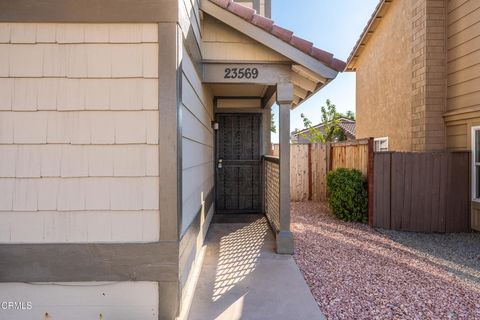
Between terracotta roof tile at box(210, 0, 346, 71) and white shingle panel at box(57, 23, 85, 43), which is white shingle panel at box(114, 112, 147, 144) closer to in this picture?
white shingle panel at box(57, 23, 85, 43)

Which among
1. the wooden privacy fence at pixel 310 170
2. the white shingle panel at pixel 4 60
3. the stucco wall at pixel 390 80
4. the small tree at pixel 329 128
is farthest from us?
the small tree at pixel 329 128

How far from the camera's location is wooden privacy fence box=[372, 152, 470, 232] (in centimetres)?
542

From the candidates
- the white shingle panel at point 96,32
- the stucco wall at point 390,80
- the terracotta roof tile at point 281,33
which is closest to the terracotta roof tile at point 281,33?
the terracotta roof tile at point 281,33

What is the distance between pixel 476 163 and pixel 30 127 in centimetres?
669

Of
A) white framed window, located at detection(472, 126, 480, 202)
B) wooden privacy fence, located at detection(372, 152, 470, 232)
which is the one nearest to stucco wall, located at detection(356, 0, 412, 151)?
wooden privacy fence, located at detection(372, 152, 470, 232)

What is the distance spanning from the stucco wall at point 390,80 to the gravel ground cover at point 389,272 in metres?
2.71

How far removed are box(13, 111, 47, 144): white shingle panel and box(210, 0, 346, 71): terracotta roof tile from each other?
8.02 feet

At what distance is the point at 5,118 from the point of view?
7.32ft

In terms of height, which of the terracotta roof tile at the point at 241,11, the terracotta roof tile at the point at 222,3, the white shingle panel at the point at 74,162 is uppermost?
the terracotta roof tile at the point at 222,3

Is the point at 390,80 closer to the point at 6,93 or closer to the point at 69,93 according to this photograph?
the point at 69,93

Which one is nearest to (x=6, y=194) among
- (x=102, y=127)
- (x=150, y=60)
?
(x=102, y=127)

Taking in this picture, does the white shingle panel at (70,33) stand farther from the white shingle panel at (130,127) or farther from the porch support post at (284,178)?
the porch support post at (284,178)

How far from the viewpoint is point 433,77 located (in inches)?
233

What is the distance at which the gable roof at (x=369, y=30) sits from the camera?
8064 millimetres
